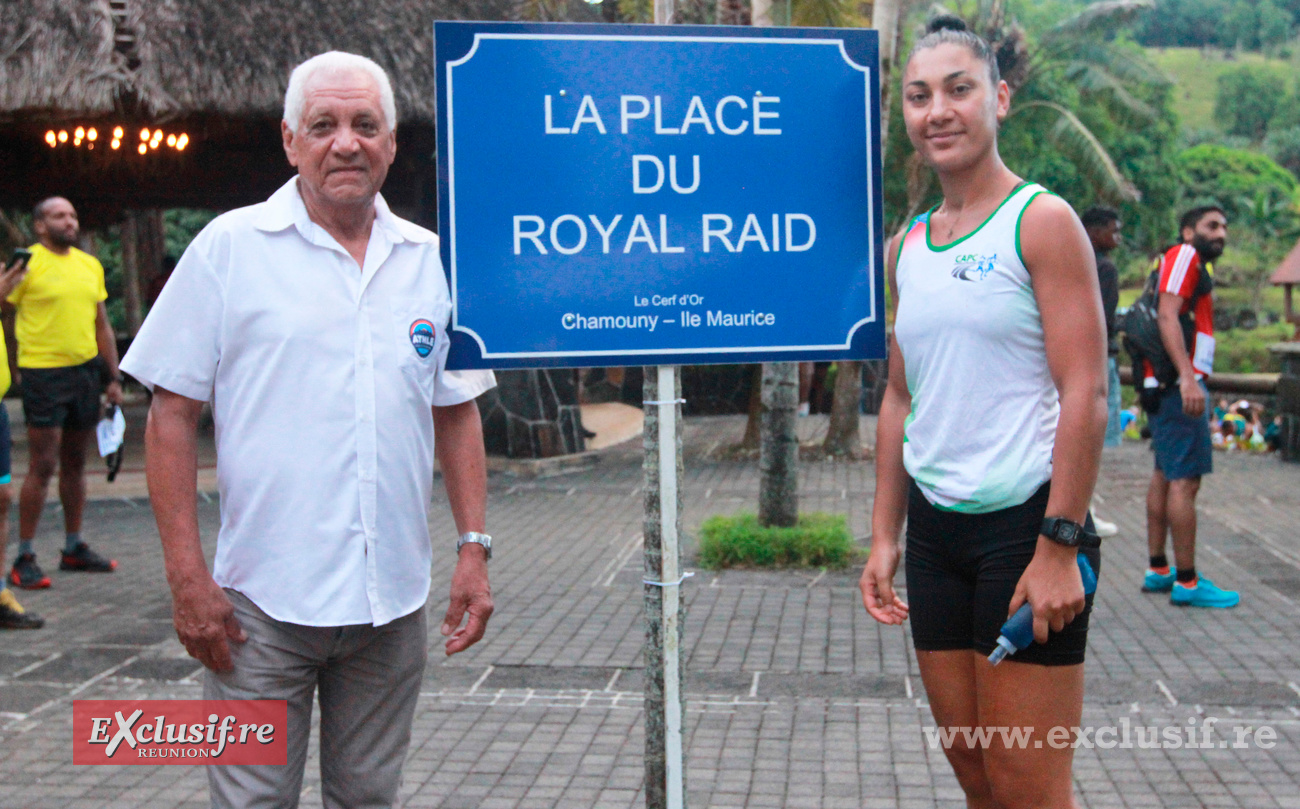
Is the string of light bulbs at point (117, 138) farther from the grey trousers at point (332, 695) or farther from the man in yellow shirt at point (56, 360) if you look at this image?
the grey trousers at point (332, 695)

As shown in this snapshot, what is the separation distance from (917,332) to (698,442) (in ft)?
38.2

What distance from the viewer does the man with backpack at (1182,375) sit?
6156 millimetres

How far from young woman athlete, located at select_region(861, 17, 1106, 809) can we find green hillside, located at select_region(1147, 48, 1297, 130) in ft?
420

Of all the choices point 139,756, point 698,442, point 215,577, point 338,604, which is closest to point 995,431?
point 338,604

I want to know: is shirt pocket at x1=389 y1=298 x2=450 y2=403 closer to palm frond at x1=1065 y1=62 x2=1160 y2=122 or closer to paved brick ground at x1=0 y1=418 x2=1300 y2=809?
paved brick ground at x1=0 y1=418 x2=1300 y2=809

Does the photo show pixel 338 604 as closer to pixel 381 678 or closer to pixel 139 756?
pixel 381 678

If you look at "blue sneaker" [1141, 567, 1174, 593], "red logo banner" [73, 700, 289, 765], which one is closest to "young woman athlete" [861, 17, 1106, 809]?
"red logo banner" [73, 700, 289, 765]

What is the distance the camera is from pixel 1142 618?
20.1ft

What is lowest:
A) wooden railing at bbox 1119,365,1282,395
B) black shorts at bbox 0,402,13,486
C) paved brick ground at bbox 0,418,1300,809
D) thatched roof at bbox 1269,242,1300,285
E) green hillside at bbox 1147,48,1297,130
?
paved brick ground at bbox 0,418,1300,809

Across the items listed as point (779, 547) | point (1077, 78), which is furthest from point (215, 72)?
point (1077, 78)

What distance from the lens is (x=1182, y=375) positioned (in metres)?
6.02

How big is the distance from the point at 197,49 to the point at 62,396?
423cm

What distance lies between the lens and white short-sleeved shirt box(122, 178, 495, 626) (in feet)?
8.24

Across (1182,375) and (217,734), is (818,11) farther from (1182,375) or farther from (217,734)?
(217,734)
